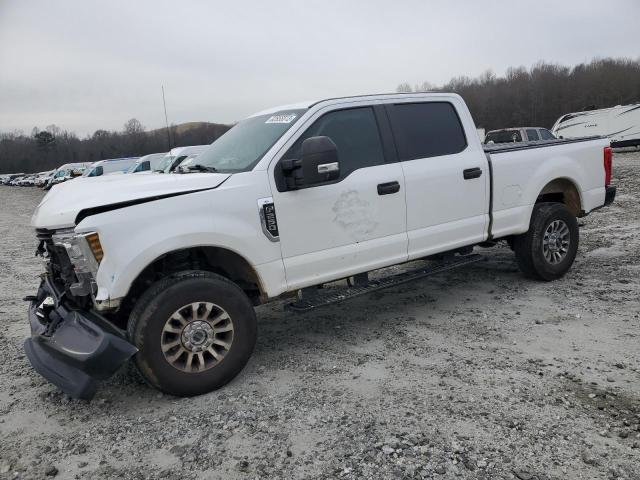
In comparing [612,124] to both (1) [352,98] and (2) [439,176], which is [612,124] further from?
(1) [352,98]

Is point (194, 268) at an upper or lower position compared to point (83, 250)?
lower

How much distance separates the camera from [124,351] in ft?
10.7

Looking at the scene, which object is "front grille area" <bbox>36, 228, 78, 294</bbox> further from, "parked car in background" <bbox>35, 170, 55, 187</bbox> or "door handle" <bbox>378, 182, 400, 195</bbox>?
"parked car in background" <bbox>35, 170, 55, 187</bbox>

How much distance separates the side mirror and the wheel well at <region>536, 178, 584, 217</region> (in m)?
3.12

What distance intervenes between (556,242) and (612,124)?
23255 millimetres

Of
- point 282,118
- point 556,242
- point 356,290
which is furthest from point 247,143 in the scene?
point 556,242

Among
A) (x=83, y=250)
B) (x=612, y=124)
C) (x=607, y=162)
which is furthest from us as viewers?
(x=612, y=124)

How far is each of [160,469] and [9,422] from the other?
132 cm

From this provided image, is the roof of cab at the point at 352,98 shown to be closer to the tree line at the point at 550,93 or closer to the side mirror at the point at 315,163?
the side mirror at the point at 315,163

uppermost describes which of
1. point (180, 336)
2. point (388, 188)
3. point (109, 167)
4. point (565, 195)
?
point (109, 167)

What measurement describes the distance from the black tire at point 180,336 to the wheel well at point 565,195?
3.81m

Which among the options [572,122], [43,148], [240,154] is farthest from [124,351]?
[43,148]

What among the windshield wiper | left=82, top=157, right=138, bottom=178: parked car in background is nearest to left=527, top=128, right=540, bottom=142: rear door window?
the windshield wiper

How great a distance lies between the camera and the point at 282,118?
169 inches
